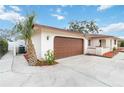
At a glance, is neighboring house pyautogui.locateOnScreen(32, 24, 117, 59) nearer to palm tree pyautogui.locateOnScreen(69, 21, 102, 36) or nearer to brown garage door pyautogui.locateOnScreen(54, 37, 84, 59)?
brown garage door pyautogui.locateOnScreen(54, 37, 84, 59)

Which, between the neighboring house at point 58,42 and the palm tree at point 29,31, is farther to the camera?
the neighboring house at point 58,42

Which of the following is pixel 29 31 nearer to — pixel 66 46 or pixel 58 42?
pixel 58 42

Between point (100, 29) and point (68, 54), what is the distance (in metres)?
25.0

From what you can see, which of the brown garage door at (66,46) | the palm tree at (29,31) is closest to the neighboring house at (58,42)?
the brown garage door at (66,46)

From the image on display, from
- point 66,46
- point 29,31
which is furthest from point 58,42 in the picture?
point 29,31

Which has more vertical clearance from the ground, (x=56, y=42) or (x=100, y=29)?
(x=100, y=29)

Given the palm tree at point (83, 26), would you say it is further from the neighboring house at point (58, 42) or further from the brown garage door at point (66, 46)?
the brown garage door at point (66, 46)

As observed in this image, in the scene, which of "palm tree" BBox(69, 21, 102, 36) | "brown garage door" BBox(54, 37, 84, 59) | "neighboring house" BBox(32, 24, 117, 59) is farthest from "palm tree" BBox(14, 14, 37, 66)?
"palm tree" BBox(69, 21, 102, 36)

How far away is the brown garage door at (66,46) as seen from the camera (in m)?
12.0

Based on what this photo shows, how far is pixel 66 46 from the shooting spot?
43.0 ft
